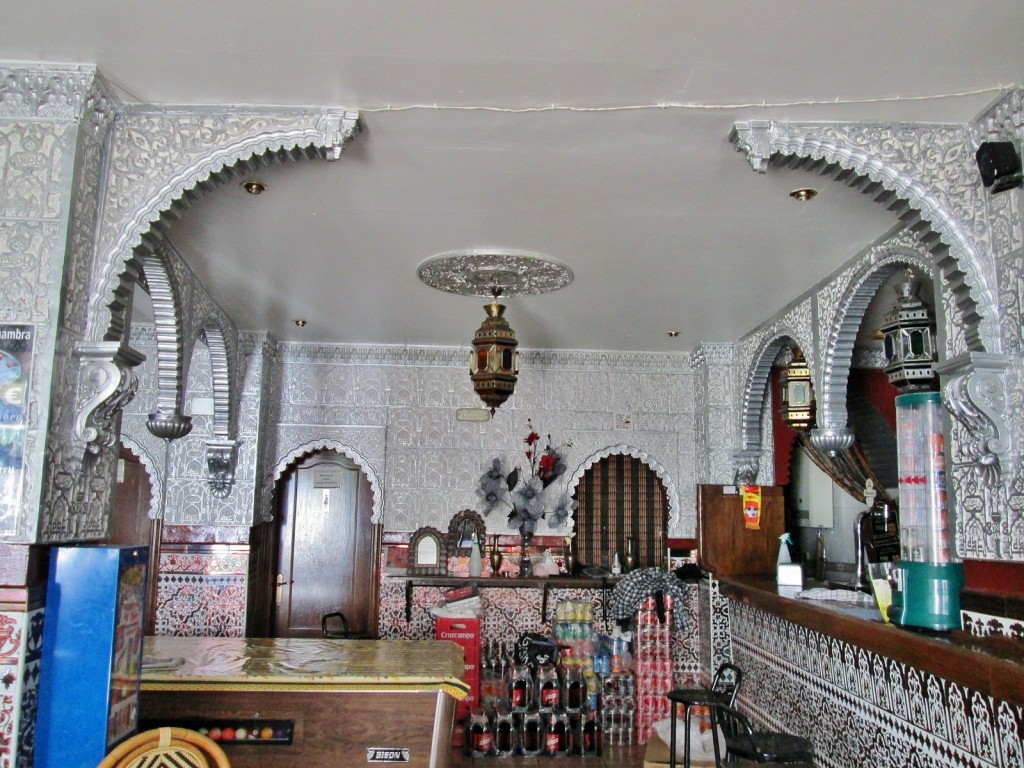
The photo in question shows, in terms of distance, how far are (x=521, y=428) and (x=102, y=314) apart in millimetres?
4974

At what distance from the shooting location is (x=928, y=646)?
326cm

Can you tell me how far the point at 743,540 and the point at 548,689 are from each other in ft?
6.95

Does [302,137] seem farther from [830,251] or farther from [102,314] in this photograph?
[830,251]

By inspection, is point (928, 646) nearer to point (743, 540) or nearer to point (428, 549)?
point (743, 540)

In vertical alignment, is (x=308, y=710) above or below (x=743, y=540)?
below

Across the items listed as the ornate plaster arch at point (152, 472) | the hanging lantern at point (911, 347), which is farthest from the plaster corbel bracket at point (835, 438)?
the ornate plaster arch at point (152, 472)

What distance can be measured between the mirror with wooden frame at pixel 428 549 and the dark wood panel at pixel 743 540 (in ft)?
7.60

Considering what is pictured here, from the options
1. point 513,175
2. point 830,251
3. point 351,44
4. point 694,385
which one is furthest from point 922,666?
point 694,385

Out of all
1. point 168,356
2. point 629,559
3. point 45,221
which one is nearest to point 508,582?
point 629,559

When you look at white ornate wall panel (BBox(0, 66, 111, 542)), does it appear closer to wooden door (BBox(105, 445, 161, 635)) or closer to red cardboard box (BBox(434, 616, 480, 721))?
red cardboard box (BBox(434, 616, 480, 721))

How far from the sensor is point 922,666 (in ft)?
11.0

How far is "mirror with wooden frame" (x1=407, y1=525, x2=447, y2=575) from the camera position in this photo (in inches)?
292

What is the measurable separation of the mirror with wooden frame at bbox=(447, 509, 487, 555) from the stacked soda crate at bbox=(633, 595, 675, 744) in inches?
62.7

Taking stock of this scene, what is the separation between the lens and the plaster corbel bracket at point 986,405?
2.97 m
